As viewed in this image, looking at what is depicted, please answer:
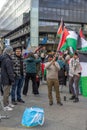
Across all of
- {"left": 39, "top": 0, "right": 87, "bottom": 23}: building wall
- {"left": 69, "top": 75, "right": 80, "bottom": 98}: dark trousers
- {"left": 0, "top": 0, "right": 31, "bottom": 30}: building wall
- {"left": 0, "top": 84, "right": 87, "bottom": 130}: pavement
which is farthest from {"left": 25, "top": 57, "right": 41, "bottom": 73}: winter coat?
{"left": 0, "top": 0, "right": 31, "bottom": 30}: building wall

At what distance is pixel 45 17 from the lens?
246 feet

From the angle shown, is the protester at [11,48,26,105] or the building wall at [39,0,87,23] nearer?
the protester at [11,48,26,105]

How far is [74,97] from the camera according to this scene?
13.2m

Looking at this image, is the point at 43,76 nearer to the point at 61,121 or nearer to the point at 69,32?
the point at 69,32

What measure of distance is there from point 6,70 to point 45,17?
214ft

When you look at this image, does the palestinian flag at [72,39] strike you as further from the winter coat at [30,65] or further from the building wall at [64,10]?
the building wall at [64,10]

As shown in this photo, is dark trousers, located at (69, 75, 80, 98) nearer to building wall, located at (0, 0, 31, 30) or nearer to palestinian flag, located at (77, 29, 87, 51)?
palestinian flag, located at (77, 29, 87, 51)

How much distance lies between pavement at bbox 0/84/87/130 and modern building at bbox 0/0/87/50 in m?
56.9

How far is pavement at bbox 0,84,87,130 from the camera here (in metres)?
8.62

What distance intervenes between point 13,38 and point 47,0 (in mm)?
22639

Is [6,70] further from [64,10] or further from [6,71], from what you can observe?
[64,10]

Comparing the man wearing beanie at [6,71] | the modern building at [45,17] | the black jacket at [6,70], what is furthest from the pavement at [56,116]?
the modern building at [45,17]

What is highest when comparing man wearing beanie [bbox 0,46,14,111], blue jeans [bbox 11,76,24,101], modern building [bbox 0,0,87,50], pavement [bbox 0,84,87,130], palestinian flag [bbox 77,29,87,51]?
modern building [bbox 0,0,87,50]

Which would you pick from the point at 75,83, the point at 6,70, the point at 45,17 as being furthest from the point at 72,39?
the point at 45,17
